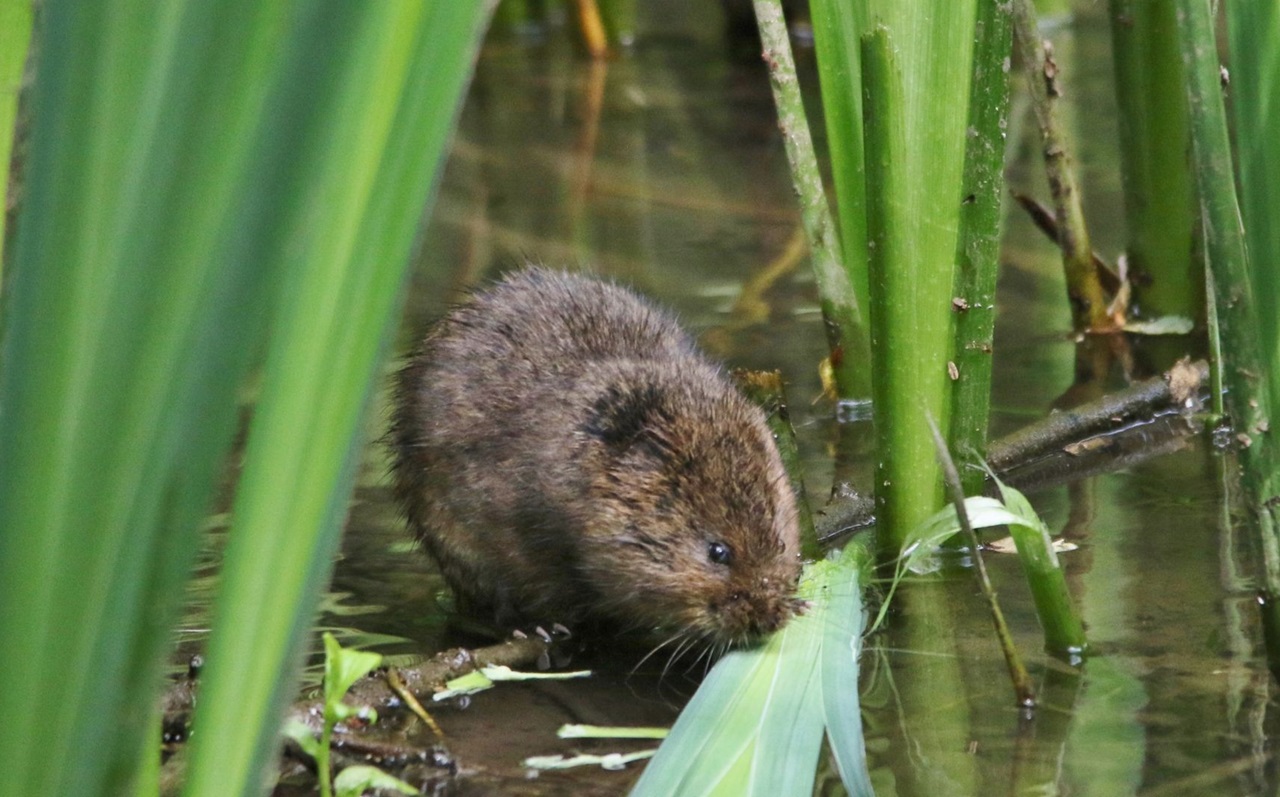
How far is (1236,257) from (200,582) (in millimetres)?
1949

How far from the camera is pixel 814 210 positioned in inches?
132

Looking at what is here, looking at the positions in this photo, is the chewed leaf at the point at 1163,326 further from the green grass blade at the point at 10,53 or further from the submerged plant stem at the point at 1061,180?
the green grass blade at the point at 10,53

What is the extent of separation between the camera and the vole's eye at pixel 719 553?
2566mm

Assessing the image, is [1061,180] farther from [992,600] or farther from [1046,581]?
[992,600]

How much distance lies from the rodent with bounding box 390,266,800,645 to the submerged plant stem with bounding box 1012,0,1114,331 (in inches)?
41.9

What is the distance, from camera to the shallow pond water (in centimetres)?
206

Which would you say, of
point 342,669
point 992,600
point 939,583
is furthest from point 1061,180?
point 342,669

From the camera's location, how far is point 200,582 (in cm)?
288

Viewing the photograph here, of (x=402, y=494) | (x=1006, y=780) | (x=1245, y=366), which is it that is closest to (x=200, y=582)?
(x=402, y=494)

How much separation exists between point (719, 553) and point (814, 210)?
106 centimetres

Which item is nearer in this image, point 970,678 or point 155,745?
point 155,745

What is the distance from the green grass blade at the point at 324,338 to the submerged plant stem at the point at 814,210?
2.38 metres

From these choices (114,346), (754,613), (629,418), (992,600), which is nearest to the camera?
(114,346)

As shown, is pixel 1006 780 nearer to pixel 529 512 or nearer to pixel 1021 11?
pixel 529 512
